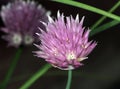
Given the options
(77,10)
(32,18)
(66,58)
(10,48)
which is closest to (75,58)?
(66,58)

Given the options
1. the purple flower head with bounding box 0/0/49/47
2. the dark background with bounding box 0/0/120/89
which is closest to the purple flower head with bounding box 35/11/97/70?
the purple flower head with bounding box 0/0/49/47

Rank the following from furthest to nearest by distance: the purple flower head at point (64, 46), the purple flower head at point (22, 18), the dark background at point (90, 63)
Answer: the dark background at point (90, 63)
the purple flower head at point (22, 18)
the purple flower head at point (64, 46)

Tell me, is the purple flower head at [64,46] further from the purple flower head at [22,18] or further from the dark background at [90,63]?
the dark background at [90,63]

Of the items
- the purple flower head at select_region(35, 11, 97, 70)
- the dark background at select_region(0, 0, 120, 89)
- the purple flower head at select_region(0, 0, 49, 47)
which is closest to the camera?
the purple flower head at select_region(35, 11, 97, 70)

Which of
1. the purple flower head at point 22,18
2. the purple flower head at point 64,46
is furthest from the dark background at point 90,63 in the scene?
the purple flower head at point 64,46

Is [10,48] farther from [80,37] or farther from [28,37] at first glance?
[80,37]

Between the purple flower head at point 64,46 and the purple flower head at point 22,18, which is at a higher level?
the purple flower head at point 22,18

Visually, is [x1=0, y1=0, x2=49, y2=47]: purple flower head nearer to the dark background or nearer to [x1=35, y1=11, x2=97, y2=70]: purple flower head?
[x1=35, y1=11, x2=97, y2=70]: purple flower head

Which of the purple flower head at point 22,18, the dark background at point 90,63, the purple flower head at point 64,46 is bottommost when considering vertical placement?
the purple flower head at point 64,46
